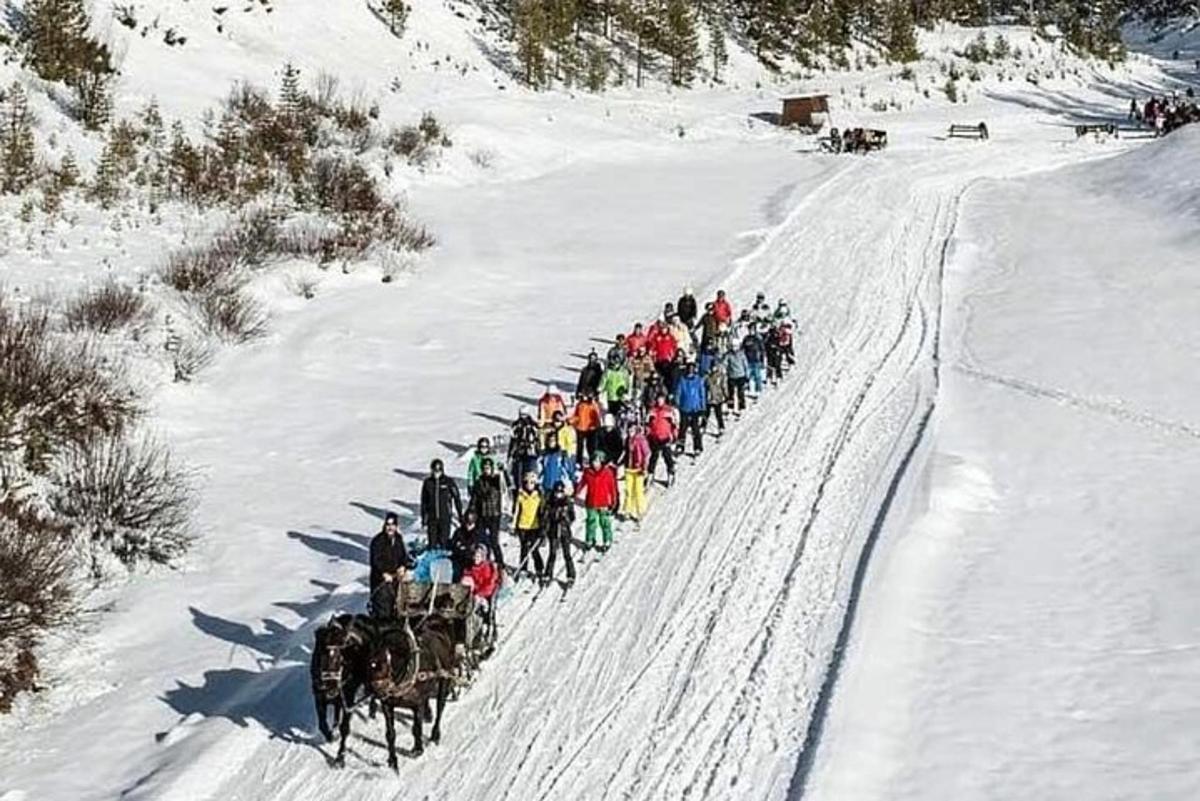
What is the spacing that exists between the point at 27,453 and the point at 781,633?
33.7 feet

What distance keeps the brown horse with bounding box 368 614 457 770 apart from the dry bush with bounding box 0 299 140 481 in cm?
877

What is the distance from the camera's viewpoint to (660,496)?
18484 mm

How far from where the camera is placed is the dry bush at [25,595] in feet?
45.2

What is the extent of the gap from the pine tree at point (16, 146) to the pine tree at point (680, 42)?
34.7 metres

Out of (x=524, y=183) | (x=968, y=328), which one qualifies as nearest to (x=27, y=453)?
(x=968, y=328)

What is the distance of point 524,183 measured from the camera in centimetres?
4412

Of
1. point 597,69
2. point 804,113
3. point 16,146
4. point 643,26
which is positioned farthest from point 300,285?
point 643,26

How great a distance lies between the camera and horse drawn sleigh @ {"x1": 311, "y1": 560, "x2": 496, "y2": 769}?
11.1 m

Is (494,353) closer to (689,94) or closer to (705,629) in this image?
(705,629)

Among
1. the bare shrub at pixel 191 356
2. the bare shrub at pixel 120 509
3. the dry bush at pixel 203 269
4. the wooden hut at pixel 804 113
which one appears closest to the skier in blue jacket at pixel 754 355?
the bare shrub at pixel 120 509

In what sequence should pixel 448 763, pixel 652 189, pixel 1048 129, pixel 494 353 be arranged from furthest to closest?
1. pixel 1048 129
2. pixel 652 189
3. pixel 494 353
4. pixel 448 763

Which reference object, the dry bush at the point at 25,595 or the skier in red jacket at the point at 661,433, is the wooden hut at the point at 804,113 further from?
the dry bush at the point at 25,595

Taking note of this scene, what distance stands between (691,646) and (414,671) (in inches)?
Answer: 142

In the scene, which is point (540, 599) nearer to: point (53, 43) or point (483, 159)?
point (53, 43)
